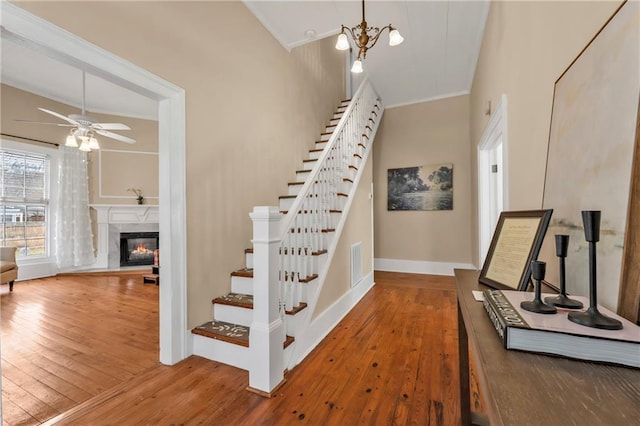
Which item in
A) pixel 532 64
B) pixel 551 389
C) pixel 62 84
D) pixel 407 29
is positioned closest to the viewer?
pixel 551 389

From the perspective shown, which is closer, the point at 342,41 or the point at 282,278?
the point at 282,278

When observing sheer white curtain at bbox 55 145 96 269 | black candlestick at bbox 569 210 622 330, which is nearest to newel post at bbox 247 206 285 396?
black candlestick at bbox 569 210 622 330

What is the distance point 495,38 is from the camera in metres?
2.44

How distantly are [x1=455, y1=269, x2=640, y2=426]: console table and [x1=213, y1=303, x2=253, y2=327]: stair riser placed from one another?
1.92 metres

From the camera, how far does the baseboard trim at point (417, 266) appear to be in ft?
15.7

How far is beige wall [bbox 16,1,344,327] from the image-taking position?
1781 millimetres

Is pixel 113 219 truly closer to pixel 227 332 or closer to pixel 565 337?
pixel 227 332

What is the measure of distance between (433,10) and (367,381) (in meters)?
3.69

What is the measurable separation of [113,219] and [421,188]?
605 centimetres

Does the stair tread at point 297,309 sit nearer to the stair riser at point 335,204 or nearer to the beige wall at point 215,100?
the beige wall at point 215,100

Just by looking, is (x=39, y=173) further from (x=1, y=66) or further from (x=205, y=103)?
(x=205, y=103)

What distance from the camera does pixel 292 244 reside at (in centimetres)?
250

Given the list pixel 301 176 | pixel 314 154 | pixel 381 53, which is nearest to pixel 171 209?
pixel 301 176

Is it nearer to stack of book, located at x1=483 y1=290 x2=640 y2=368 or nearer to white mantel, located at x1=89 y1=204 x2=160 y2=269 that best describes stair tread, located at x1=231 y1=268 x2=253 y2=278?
stack of book, located at x1=483 y1=290 x2=640 y2=368
